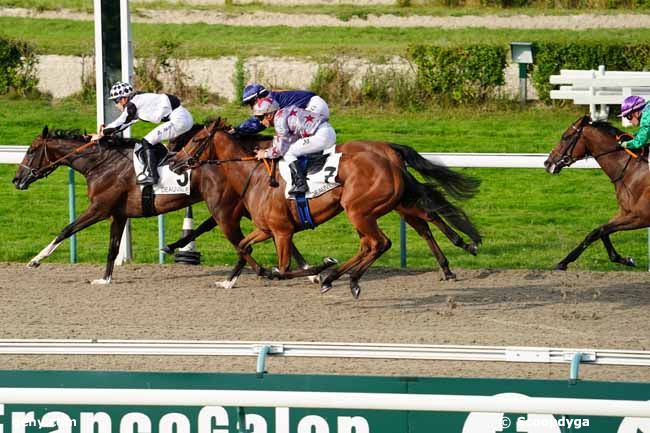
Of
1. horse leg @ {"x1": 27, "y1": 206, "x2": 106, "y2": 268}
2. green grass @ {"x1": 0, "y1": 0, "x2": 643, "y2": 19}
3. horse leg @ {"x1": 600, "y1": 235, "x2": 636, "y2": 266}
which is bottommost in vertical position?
horse leg @ {"x1": 600, "y1": 235, "x2": 636, "y2": 266}

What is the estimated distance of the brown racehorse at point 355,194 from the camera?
810 centimetres

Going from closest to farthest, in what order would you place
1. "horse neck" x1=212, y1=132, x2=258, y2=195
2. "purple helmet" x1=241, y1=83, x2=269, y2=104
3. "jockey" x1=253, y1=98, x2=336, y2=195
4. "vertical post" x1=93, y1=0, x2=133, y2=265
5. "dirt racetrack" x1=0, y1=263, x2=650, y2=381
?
"dirt racetrack" x1=0, y1=263, x2=650, y2=381 < "jockey" x1=253, y1=98, x2=336, y2=195 < "purple helmet" x1=241, y1=83, x2=269, y2=104 < "horse neck" x1=212, y1=132, x2=258, y2=195 < "vertical post" x1=93, y1=0, x2=133, y2=265

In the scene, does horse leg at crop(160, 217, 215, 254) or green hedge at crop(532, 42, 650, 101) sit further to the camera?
green hedge at crop(532, 42, 650, 101)

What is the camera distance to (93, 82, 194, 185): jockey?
360 inches

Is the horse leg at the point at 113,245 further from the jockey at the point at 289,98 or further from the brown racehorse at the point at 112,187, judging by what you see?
the jockey at the point at 289,98

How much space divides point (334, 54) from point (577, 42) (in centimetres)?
330

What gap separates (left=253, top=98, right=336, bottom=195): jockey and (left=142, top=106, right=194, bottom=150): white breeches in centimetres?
87

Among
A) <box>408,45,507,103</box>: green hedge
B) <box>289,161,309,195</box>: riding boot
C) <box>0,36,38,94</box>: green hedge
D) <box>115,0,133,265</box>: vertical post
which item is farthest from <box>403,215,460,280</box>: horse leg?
<box>0,36,38,94</box>: green hedge

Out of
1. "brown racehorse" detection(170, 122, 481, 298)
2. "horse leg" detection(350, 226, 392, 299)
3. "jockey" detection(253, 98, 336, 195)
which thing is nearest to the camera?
"brown racehorse" detection(170, 122, 481, 298)

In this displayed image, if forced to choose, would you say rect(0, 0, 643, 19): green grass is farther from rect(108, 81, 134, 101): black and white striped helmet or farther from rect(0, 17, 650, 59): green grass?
rect(108, 81, 134, 101): black and white striped helmet

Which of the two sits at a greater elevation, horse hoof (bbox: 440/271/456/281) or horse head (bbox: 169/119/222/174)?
horse head (bbox: 169/119/222/174)

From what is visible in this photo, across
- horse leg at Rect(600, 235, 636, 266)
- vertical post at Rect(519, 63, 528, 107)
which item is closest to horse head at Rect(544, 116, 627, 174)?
horse leg at Rect(600, 235, 636, 266)

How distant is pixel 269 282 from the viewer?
934cm

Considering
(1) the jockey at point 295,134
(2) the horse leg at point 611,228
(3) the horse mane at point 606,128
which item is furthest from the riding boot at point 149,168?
(3) the horse mane at point 606,128
